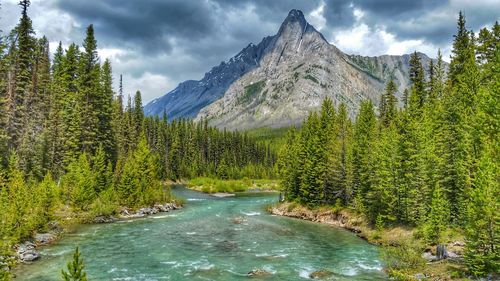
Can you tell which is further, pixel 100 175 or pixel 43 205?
pixel 100 175

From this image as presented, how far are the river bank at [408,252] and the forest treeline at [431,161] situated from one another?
1.20 metres

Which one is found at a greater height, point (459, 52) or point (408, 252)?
point (459, 52)

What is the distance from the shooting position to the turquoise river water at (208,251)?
26.3 meters

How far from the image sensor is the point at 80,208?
4800 centimetres

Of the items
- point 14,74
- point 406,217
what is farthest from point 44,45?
point 406,217

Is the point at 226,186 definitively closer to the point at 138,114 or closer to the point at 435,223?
the point at 138,114

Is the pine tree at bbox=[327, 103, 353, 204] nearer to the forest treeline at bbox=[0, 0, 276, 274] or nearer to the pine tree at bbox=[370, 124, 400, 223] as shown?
the pine tree at bbox=[370, 124, 400, 223]

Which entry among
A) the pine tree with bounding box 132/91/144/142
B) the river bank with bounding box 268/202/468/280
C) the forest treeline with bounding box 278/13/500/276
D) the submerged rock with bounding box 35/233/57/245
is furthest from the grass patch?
the submerged rock with bounding box 35/233/57/245

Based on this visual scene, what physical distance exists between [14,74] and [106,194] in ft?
71.8

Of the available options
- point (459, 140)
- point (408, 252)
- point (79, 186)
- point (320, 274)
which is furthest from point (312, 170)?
point (320, 274)

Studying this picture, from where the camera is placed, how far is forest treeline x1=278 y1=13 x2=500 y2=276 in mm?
23156

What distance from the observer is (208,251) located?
3328 cm

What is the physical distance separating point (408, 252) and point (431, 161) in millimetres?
16669

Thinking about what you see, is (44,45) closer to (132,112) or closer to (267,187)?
(132,112)
